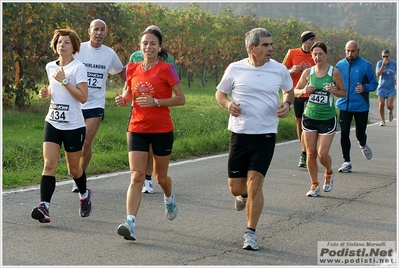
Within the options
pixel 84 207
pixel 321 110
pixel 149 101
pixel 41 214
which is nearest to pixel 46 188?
pixel 41 214

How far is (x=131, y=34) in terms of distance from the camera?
2633cm

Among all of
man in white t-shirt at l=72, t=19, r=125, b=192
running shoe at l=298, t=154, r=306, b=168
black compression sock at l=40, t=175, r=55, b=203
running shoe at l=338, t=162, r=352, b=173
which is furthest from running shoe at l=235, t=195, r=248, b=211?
running shoe at l=298, t=154, r=306, b=168

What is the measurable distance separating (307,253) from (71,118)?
267 cm

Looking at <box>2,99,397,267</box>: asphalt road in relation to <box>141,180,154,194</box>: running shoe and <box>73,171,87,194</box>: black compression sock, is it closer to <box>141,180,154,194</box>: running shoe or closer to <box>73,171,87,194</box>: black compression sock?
<box>141,180,154,194</box>: running shoe

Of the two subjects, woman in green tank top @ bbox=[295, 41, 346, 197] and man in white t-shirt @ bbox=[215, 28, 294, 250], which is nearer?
man in white t-shirt @ bbox=[215, 28, 294, 250]

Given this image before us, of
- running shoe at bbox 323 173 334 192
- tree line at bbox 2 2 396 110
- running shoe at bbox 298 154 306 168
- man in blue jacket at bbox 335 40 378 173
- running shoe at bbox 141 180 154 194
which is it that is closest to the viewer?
running shoe at bbox 141 180 154 194

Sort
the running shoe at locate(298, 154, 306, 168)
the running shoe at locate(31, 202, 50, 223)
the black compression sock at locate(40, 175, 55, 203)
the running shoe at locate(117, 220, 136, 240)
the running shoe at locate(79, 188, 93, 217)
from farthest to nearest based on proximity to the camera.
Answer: the running shoe at locate(298, 154, 306, 168)
the running shoe at locate(79, 188, 93, 217)
the black compression sock at locate(40, 175, 55, 203)
the running shoe at locate(31, 202, 50, 223)
the running shoe at locate(117, 220, 136, 240)

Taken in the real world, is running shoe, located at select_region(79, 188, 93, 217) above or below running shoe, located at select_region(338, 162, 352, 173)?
above

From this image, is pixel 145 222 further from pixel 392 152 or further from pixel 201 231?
pixel 392 152

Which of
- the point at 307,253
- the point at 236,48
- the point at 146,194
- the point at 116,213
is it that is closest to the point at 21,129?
the point at 146,194

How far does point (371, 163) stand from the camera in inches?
519

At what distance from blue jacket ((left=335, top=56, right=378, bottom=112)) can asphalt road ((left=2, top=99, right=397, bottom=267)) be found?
3.35 ft

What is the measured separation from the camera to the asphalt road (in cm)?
685

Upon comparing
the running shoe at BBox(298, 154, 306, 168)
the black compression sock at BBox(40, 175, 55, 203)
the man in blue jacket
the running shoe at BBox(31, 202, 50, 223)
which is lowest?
the running shoe at BBox(298, 154, 306, 168)
